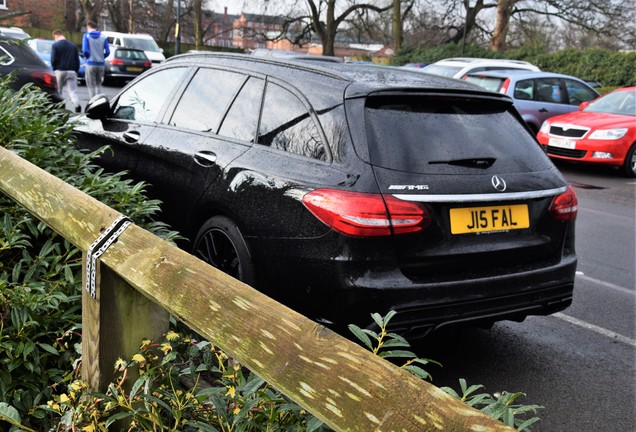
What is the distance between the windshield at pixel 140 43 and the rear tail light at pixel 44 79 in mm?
19612

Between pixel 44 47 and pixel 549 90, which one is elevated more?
pixel 549 90

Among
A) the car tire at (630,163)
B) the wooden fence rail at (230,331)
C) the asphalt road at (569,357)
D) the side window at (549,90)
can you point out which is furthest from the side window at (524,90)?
the wooden fence rail at (230,331)

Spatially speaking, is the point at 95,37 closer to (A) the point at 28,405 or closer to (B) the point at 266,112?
(B) the point at 266,112

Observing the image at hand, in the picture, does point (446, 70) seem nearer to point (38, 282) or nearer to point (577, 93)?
point (577, 93)

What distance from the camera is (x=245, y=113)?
4035 mm

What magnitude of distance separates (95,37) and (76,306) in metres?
13.5

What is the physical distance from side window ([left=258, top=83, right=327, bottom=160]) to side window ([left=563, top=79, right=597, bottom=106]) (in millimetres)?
11875

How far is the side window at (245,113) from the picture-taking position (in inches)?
155

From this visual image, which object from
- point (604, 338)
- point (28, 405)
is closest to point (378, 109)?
point (28, 405)

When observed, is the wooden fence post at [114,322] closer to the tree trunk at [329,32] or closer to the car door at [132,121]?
the car door at [132,121]

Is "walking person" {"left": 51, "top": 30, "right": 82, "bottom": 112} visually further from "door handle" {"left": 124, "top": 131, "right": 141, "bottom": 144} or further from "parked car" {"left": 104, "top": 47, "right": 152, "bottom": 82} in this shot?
"parked car" {"left": 104, "top": 47, "right": 152, "bottom": 82}

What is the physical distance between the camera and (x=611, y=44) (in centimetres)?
4038

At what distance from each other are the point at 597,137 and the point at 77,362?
438 inches

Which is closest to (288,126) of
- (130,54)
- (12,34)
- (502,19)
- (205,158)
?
(205,158)
